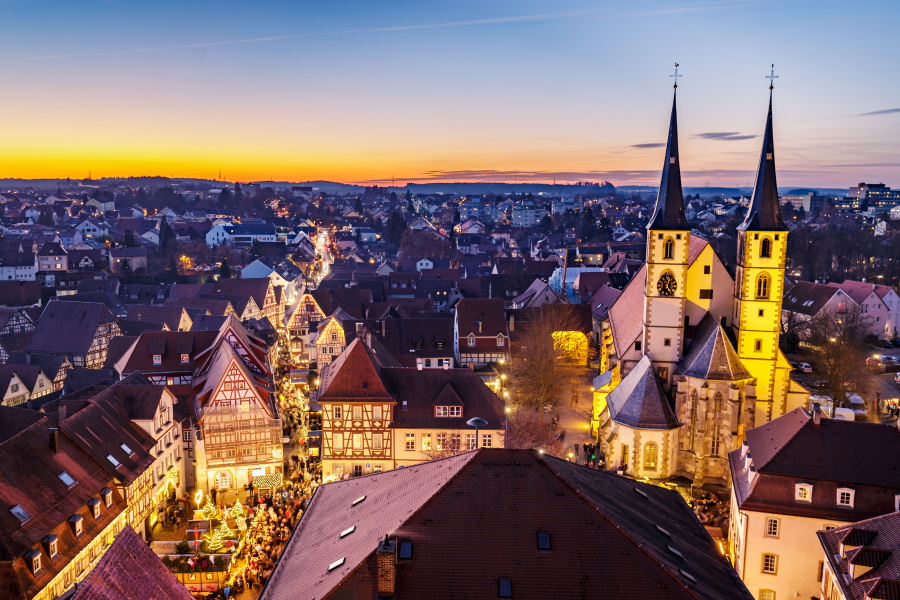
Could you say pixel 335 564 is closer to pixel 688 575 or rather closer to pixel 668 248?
pixel 688 575

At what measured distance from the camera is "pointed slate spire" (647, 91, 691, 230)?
4272cm

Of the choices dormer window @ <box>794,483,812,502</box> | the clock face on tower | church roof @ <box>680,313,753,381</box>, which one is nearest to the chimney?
dormer window @ <box>794,483,812,502</box>

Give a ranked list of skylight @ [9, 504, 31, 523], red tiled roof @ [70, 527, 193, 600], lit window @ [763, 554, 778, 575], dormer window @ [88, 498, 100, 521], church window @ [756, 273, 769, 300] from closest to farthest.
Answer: red tiled roof @ [70, 527, 193, 600], skylight @ [9, 504, 31, 523], lit window @ [763, 554, 778, 575], dormer window @ [88, 498, 100, 521], church window @ [756, 273, 769, 300]

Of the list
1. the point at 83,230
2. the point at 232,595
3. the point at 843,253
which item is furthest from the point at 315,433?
the point at 83,230

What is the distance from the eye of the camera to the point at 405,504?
18.8 meters

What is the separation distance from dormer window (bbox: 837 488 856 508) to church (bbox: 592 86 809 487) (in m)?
12.7

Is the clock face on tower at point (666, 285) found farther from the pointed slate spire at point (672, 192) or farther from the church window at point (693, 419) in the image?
the church window at point (693, 419)

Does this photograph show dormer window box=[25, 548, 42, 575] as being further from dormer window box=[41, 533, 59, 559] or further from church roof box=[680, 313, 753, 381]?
church roof box=[680, 313, 753, 381]

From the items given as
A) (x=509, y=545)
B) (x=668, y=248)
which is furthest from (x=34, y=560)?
(x=668, y=248)

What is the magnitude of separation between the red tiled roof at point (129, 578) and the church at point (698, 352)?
2886 cm

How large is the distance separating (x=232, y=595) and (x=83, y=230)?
153 metres

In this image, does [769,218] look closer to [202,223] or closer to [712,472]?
[712,472]

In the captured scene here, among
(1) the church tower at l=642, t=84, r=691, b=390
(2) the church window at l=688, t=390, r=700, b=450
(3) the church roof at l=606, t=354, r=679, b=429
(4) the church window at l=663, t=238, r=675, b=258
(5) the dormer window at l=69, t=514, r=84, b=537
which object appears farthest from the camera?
(4) the church window at l=663, t=238, r=675, b=258

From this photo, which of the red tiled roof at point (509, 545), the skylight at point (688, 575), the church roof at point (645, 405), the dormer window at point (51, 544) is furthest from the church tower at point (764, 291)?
the dormer window at point (51, 544)
